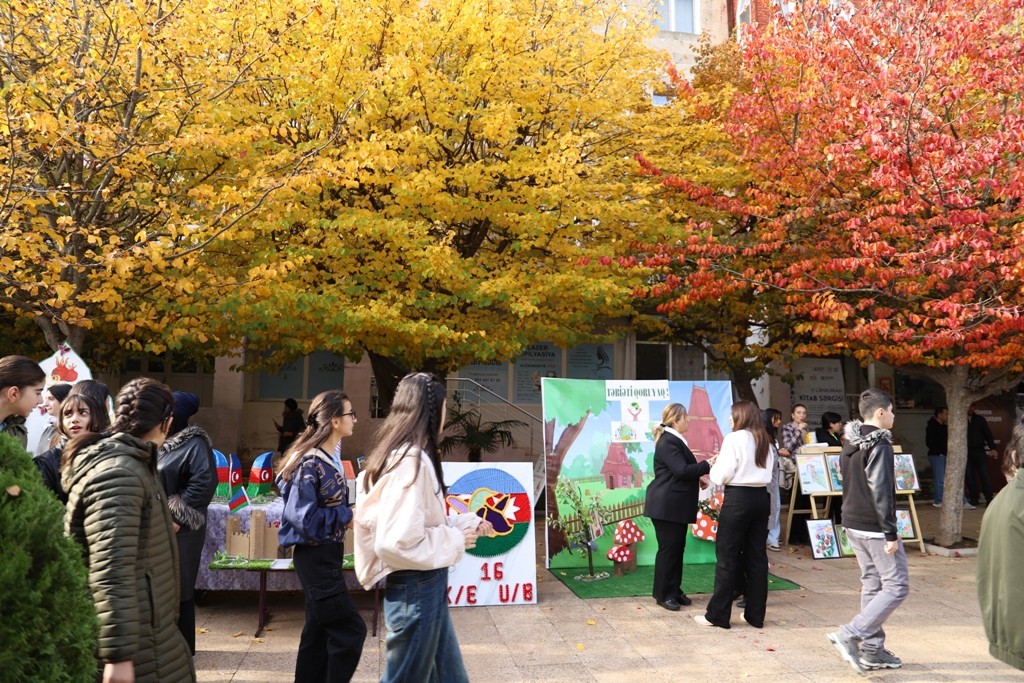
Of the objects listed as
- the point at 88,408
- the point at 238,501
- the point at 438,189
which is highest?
the point at 438,189

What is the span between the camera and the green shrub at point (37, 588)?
2113mm

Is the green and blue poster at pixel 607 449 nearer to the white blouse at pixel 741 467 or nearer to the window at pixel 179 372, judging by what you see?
the white blouse at pixel 741 467

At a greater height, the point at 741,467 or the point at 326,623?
the point at 741,467

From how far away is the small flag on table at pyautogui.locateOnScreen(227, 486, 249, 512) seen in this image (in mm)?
7064

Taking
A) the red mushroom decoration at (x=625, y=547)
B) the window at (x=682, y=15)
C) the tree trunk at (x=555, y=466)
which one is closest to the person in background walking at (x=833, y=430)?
the red mushroom decoration at (x=625, y=547)

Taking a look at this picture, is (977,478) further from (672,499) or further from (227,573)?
(227,573)

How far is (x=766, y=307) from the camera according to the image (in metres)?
14.4

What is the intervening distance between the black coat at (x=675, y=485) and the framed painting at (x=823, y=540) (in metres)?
3.39

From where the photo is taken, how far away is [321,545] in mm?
4137

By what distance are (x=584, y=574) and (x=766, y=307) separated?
7.65 meters

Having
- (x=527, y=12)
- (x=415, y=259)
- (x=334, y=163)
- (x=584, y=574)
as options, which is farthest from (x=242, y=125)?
(x=584, y=574)

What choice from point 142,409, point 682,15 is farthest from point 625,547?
point 682,15

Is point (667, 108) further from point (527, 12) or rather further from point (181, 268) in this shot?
point (181, 268)

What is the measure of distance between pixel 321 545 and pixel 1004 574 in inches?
123
